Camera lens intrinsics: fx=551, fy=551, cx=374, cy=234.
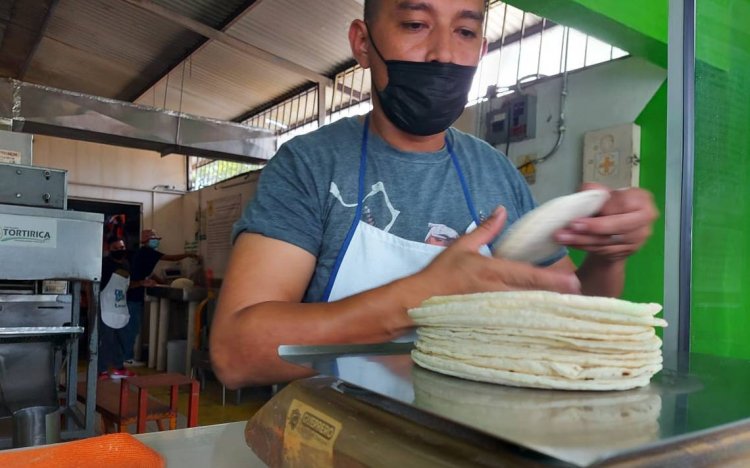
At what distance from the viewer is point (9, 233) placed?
2.13m

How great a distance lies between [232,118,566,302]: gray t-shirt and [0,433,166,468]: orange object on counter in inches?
15.9

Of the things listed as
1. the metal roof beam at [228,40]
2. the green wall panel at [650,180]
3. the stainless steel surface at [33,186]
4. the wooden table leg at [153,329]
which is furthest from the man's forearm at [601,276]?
the wooden table leg at [153,329]

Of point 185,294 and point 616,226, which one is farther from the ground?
point 616,226

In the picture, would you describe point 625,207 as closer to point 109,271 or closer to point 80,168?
point 109,271

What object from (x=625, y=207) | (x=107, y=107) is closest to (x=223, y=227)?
(x=107, y=107)

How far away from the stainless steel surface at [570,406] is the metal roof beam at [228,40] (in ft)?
17.0

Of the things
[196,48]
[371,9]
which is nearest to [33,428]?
[371,9]

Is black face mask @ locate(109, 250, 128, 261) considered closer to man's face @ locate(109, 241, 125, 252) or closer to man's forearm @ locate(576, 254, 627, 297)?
man's face @ locate(109, 241, 125, 252)

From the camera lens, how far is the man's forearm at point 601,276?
1.01 meters

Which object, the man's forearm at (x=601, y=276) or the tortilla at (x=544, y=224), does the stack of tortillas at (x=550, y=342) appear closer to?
the tortilla at (x=544, y=224)

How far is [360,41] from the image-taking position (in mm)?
1229

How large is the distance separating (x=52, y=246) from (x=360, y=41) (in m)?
1.68

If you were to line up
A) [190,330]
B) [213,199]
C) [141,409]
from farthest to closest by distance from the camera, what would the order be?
[213,199] → [190,330] → [141,409]

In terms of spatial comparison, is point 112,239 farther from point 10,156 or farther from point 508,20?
point 508,20
